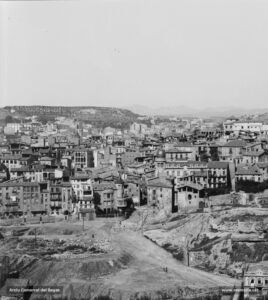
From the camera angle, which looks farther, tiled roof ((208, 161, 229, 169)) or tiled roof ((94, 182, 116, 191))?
tiled roof ((94, 182, 116, 191))

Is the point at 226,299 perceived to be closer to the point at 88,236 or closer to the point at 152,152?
the point at 88,236

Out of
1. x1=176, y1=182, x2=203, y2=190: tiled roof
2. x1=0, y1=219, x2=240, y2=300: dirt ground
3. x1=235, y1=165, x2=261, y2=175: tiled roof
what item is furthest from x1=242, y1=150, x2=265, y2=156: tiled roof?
x1=0, y1=219, x2=240, y2=300: dirt ground

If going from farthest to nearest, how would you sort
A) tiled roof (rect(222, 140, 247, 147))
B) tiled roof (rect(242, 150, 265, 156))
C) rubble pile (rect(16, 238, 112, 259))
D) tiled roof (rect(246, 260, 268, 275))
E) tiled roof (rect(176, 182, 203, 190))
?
tiled roof (rect(222, 140, 247, 147)) → tiled roof (rect(242, 150, 265, 156)) → tiled roof (rect(176, 182, 203, 190)) → rubble pile (rect(16, 238, 112, 259)) → tiled roof (rect(246, 260, 268, 275))

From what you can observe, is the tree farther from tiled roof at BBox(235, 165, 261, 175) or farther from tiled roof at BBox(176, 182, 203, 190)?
tiled roof at BBox(235, 165, 261, 175)

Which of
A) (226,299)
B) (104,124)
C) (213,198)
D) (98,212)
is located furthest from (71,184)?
(104,124)

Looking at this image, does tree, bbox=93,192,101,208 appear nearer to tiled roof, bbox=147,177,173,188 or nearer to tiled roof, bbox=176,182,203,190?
tiled roof, bbox=147,177,173,188

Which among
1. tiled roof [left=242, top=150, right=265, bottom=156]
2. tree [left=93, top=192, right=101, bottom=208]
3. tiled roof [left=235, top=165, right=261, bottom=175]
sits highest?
tiled roof [left=242, top=150, right=265, bottom=156]

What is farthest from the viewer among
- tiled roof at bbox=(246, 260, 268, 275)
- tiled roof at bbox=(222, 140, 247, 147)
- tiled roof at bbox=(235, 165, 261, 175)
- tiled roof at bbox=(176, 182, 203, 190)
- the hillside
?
the hillside

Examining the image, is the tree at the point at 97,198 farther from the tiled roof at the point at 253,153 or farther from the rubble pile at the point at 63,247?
the tiled roof at the point at 253,153

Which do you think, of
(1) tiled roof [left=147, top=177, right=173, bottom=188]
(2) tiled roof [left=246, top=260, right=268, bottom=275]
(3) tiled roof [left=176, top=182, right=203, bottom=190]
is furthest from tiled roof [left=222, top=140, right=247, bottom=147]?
(2) tiled roof [left=246, top=260, right=268, bottom=275]

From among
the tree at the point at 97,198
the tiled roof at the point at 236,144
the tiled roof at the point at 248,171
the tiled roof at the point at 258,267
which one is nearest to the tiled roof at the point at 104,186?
the tree at the point at 97,198

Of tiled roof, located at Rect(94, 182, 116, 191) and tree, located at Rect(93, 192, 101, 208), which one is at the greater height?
tiled roof, located at Rect(94, 182, 116, 191)
